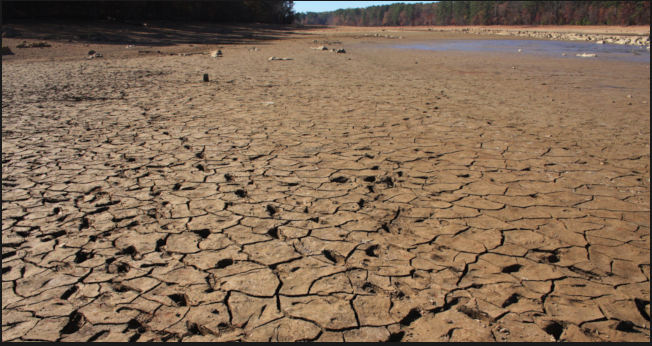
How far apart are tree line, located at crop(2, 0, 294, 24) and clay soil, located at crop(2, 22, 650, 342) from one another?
2197 centimetres

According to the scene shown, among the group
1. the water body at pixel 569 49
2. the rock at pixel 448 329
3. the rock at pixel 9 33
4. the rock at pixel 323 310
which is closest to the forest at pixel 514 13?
the water body at pixel 569 49

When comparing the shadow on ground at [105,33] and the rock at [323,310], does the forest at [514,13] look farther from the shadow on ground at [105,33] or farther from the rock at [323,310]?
the rock at [323,310]

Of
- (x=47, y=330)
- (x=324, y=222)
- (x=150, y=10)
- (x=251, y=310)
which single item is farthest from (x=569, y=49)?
(x=150, y=10)

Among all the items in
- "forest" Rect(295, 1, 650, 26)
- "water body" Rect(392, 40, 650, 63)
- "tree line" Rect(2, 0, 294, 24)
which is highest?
"forest" Rect(295, 1, 650, 26)

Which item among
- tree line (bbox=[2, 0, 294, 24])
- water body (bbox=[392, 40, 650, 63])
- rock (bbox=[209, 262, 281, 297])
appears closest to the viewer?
rock (bbox=[209, 262, 281, 297])

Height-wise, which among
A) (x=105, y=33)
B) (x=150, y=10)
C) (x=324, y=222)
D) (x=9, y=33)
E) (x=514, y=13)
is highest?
(x=514, y=13)

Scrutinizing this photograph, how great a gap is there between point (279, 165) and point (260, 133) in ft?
3.74

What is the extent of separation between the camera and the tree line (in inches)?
922

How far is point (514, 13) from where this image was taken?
68125mm

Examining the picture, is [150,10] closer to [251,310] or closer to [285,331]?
[251,310]

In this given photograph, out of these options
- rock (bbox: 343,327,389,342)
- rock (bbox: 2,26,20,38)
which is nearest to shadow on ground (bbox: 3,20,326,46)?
rock (bbox: 2,26,20,38)

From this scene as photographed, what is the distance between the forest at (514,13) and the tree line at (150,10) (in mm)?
14712

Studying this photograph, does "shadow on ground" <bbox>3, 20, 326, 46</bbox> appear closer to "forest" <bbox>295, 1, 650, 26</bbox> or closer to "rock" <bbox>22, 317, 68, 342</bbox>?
"rock" <bbox>22, 317, 68, 342</bbox>

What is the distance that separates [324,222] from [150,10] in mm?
33312
